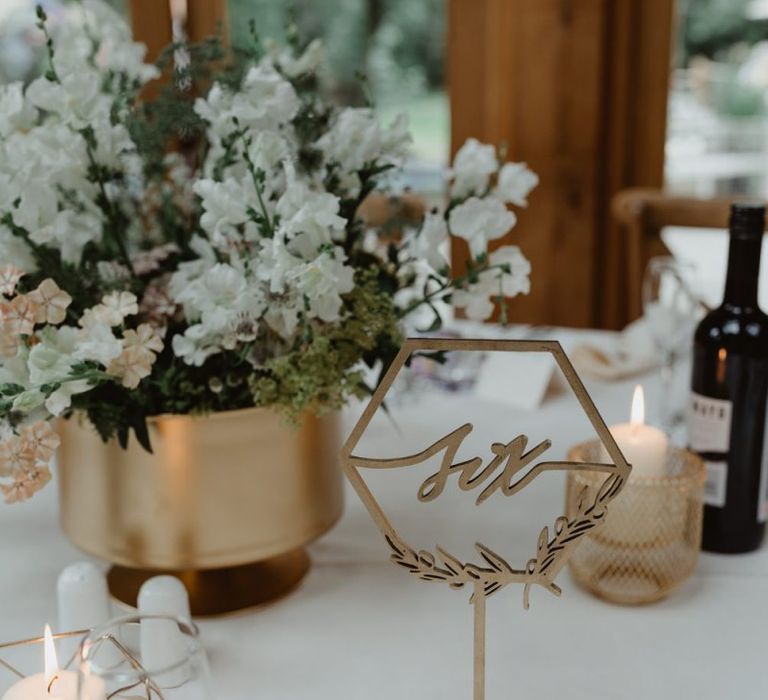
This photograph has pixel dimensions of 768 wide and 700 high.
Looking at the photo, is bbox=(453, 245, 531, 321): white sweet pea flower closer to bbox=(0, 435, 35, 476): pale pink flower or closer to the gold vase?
the gold vase

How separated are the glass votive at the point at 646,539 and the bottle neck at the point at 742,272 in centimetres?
17

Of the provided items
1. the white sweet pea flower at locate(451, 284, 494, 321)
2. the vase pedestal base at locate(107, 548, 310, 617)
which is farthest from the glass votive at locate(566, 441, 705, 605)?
the vase pedestal base at locate(107, 548, 310, 617)

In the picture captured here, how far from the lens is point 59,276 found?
2.60 ft

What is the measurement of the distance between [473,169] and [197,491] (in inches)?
14.9

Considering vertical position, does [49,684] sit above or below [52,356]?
below

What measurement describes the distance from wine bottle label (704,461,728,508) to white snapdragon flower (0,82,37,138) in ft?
2.33

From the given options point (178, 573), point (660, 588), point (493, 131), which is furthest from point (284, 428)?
point (493, 131)

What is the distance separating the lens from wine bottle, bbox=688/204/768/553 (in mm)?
853

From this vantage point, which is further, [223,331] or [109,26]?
[109,26]

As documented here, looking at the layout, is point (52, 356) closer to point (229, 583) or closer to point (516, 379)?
point (229, 583)

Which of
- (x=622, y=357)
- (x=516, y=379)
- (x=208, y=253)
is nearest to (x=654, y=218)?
(x=622, y=357)

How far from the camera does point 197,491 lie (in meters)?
0.76

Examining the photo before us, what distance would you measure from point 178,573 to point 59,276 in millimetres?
293

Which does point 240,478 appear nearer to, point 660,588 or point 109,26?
point 660,588
